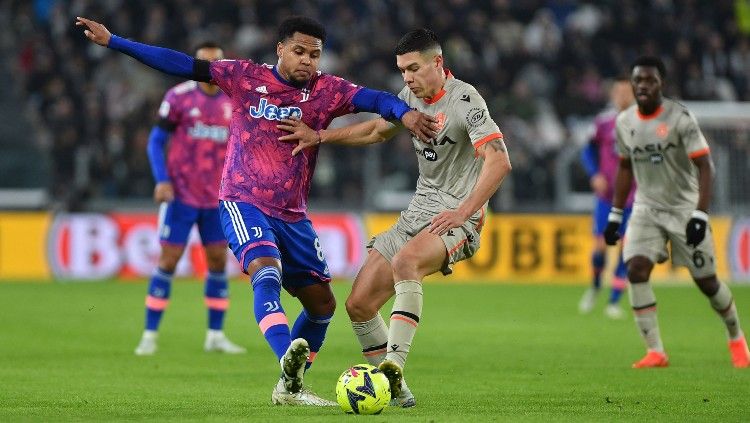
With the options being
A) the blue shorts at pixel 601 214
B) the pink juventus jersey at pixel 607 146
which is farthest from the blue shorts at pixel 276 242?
the pink juventus jersey at pixel 607 146

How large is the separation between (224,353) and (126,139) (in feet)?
32.2

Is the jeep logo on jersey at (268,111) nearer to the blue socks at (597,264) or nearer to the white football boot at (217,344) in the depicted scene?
the white football boot at (217,344)

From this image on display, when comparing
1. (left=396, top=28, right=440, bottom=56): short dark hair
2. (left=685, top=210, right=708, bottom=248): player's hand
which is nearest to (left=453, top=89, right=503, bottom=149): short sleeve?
(left=396, top=28, right=440, bottom=56): short dark hair

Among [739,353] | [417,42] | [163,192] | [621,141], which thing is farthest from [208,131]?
[739,353]

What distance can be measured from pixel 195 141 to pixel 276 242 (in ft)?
13.0

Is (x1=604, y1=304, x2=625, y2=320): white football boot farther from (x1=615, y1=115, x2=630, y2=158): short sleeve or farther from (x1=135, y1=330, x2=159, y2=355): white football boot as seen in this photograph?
(x1=135, y1=330, x2=159, y2=355): white football boot

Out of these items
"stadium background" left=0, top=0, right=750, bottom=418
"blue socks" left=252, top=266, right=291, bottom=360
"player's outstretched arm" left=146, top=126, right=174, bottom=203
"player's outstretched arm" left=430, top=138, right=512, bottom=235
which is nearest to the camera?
"blue socks" left=252, top=266, right=291, bottom=360

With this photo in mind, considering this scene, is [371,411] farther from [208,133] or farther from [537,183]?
[537,183]

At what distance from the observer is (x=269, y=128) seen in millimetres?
7734

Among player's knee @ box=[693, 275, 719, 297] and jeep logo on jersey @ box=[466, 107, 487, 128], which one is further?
A: player's knee @ box=[693, 275, 719, 297]

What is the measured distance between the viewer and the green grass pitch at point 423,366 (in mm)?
7350

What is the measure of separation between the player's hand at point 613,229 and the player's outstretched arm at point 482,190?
9.55 feet

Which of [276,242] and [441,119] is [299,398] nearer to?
[276,242]

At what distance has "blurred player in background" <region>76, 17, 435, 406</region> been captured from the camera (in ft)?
24.8
